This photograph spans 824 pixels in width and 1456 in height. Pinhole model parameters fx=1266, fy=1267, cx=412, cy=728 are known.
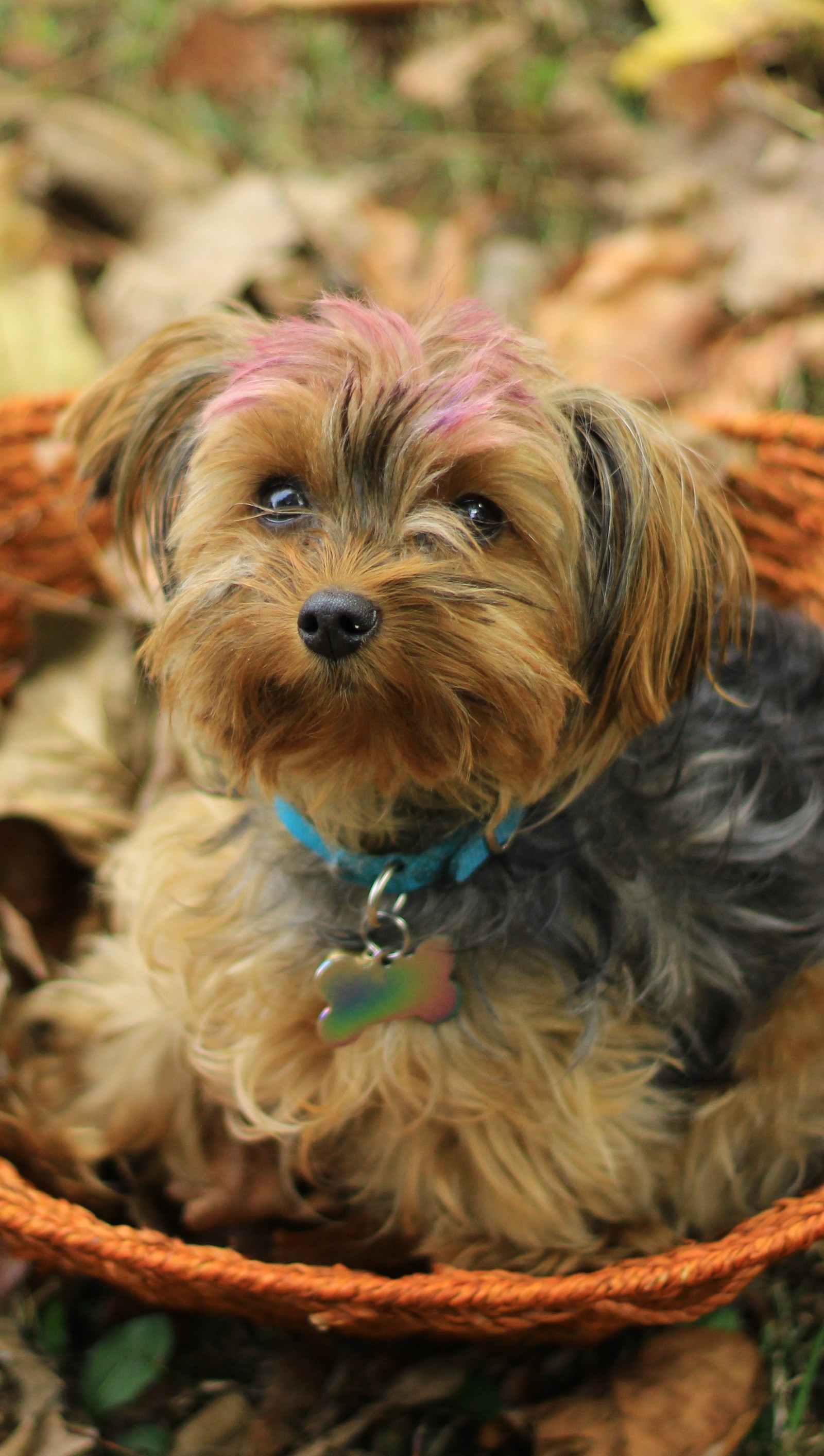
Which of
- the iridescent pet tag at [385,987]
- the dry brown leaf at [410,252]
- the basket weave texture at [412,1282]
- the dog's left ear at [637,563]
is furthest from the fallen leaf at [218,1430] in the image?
the dry brown leaf at [410,252]

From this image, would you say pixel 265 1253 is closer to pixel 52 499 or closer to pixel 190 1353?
pixel 190 1353

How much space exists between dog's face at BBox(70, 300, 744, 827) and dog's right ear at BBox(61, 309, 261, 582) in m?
0.06

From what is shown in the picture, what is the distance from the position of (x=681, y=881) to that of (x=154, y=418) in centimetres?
109

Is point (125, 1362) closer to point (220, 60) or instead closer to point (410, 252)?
point (410, 252)

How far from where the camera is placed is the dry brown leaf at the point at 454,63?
4.44 meters

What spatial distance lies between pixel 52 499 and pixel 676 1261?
6.88ft

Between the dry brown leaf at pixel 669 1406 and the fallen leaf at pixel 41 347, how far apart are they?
2641 mm

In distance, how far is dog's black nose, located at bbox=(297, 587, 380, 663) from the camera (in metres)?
1.42

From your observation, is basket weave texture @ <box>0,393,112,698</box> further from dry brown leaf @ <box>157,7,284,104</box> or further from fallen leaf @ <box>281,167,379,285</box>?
dry brown leaf @ <box>157,7,284,104</box>

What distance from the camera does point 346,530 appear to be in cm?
156

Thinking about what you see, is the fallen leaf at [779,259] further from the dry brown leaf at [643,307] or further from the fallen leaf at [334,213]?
the fallen leaf at [334,213]

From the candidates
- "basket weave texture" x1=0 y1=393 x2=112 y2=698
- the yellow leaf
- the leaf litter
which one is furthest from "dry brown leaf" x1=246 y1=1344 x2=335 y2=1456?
the yellow leaf

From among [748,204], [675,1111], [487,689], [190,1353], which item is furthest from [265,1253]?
[748,204]

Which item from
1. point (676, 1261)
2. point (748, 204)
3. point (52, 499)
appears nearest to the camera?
point (676, 1261)
